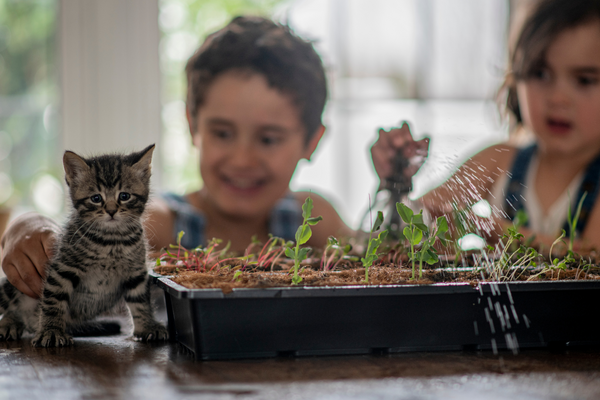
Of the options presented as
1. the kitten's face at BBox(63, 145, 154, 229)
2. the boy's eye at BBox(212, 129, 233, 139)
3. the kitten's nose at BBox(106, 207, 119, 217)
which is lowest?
the kitten's nose at BBox(106, 207, 119, 217)

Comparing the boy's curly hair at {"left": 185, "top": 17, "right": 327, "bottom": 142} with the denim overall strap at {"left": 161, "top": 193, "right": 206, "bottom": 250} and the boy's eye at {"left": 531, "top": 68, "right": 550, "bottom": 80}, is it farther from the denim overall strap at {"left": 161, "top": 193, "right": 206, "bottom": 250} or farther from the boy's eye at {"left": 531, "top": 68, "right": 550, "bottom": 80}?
the boy's eye at {"left": 531, "top": 68, "right": 550, "bottom": 80}

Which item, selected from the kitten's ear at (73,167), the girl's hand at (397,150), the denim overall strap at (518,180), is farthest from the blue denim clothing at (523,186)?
the kitten's ear at (73,167)

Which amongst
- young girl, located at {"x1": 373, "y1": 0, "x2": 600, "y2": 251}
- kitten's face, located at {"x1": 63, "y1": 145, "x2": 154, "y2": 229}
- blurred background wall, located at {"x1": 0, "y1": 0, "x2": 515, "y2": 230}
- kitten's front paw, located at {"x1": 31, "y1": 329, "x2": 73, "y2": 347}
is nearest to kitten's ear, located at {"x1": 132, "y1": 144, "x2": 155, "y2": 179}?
kitten's face, located at {"x1": 63, "y1": 145, "x2": 154, "y2": 229}

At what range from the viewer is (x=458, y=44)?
159 inches

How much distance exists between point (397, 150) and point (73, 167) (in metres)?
0.68

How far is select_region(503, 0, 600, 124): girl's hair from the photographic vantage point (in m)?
1.78

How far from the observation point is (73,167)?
90 centimetres

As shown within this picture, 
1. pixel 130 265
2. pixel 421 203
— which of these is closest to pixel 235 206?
pixel 421 203

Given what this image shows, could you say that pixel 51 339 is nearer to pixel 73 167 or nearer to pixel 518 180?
pixel 73 167

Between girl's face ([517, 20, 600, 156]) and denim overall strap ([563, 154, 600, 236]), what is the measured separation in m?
0.15

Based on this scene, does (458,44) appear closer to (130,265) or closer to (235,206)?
(235,206)

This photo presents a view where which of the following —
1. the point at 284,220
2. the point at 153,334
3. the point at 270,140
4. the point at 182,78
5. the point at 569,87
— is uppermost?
the point at 182,78

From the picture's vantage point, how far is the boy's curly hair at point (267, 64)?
1.80m

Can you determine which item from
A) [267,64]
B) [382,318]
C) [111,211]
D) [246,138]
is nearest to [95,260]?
[111,211]
